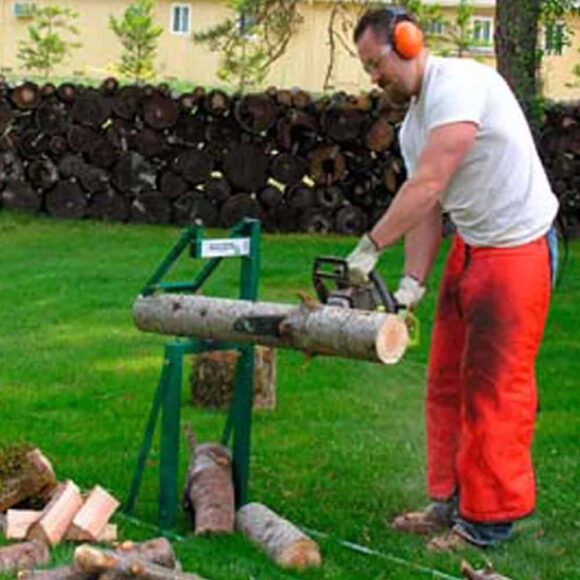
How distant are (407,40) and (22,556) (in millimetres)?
2144

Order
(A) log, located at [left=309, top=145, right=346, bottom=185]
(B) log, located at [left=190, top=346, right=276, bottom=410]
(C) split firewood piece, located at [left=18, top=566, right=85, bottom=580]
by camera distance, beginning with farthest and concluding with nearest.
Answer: (A) log, located at [left=309, top=145, right=346, bottom=185]
(B) log, located at [left=190, top=346, right=276, bottom=410]
(C) split firewood piece, located at [left=18, top=566, right=85, bottom=580]

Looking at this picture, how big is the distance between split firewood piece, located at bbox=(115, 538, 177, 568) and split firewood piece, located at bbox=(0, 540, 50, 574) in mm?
329

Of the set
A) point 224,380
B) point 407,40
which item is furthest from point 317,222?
point 407,40

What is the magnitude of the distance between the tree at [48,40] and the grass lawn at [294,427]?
2336 centimetres

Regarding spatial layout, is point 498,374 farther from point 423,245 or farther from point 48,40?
point 48,40

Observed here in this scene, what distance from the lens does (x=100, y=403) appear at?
336 inches

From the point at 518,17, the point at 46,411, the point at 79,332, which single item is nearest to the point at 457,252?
the point at 46,411

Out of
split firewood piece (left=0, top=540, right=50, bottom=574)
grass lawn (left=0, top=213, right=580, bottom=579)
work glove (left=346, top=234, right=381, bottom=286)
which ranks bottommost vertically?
grass lawn (left=0, top=213, right=580, bottom=579)

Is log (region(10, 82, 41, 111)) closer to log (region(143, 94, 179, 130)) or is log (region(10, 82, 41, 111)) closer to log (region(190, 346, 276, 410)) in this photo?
log (region(143, 94, 179, 130))

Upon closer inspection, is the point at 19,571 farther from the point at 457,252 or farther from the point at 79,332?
the point at 79,332

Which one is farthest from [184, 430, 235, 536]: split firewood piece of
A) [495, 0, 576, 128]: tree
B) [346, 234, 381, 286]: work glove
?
[495, 0, 576, 128]: tree

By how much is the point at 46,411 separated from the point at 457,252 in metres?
2.94

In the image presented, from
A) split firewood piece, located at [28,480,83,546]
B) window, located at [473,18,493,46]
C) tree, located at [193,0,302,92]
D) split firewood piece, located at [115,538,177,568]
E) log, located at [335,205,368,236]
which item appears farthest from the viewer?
window, located at [473,18,493,46]

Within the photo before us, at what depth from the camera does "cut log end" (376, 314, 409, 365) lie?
17.5 ft
